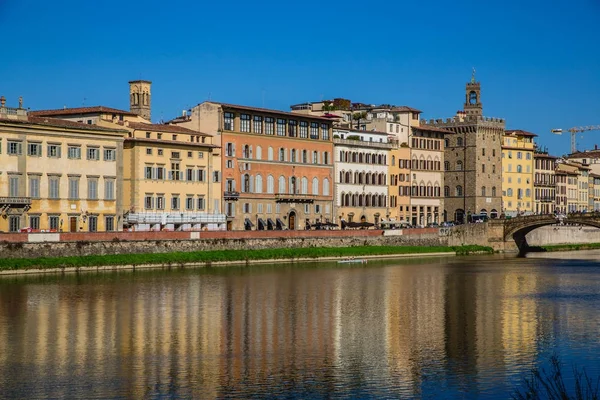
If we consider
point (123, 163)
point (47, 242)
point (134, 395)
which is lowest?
point (134, 395)

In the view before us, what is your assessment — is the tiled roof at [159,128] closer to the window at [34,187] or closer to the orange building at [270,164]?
the orange building at [270,164]

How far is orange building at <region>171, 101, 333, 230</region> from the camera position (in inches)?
3083

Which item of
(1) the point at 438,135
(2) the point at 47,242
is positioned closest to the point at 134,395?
(2) the point at 47,242

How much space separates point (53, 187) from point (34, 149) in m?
2.48

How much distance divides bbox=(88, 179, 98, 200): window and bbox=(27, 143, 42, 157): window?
4049 millimetres

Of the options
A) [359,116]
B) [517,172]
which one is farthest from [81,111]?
[517,172]

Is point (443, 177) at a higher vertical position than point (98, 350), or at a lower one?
higher

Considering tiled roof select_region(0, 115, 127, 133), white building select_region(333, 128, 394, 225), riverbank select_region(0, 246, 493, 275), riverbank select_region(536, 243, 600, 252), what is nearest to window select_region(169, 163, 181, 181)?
Answer: tiled roof select_region(0, 115, 127, 133)

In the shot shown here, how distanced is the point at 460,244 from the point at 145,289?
43.2 metres

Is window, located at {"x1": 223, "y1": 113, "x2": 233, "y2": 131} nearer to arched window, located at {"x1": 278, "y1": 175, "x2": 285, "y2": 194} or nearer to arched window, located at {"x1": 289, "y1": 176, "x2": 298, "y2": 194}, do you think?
arched window, located at {"x1": 278, "y1": 175, "x2": 285, "y2": 194}

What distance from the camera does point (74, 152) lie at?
215ft

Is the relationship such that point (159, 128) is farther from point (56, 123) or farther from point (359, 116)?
point (359, 116)

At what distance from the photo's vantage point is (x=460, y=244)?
88312 mm

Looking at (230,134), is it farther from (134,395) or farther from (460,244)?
(134,395)
